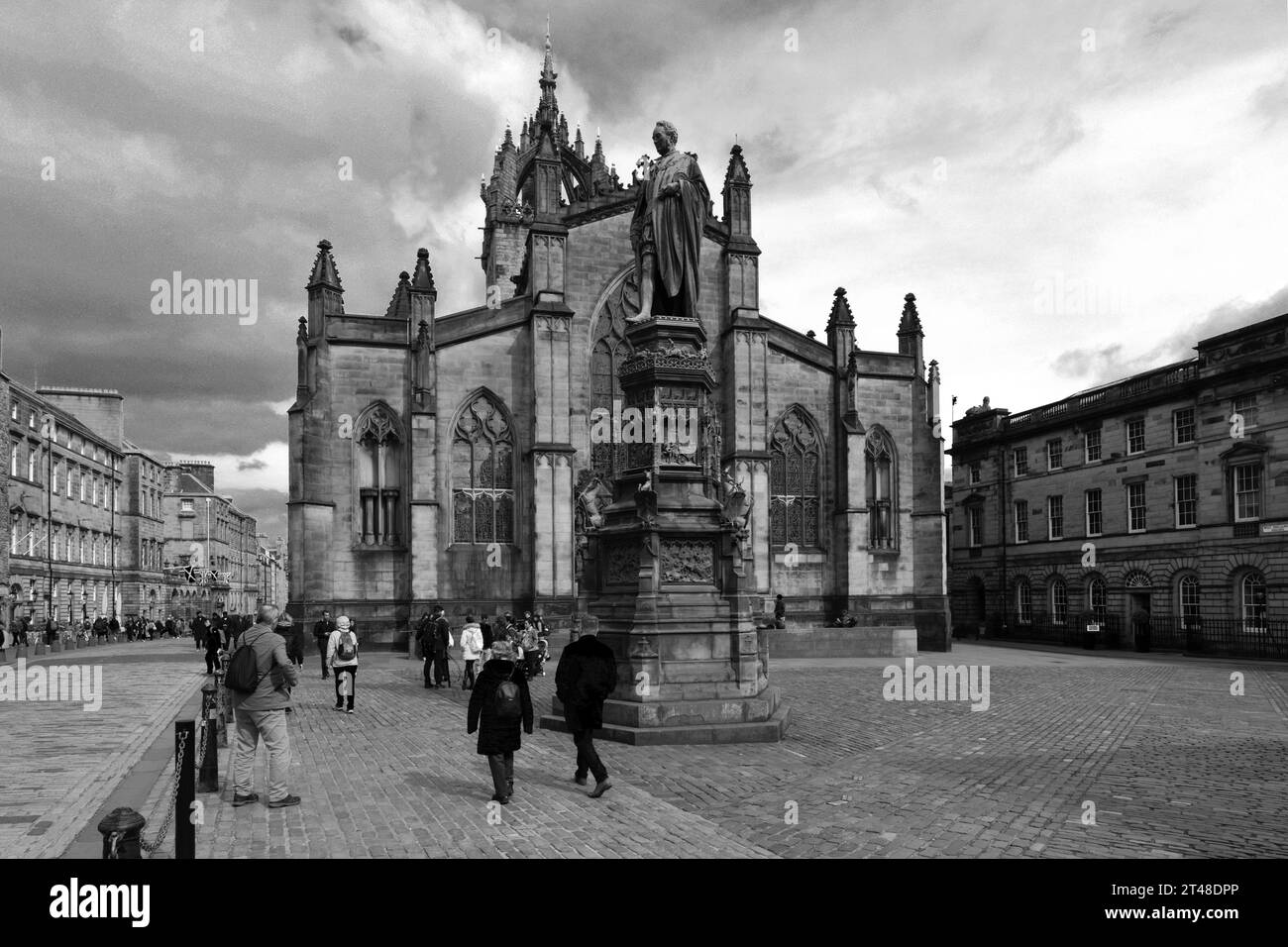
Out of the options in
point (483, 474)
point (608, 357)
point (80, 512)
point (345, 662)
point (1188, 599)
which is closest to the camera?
point (345, 662)

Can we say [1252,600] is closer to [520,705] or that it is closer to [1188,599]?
[1188,599]

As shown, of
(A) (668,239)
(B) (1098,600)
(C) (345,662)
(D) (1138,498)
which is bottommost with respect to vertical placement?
(B) (1098,600)

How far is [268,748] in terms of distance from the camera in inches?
351

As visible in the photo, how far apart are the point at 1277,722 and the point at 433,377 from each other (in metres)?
25.1

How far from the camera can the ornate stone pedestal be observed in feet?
40.2

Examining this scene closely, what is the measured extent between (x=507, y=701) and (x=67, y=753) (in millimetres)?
7028

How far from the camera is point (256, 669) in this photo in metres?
8.86

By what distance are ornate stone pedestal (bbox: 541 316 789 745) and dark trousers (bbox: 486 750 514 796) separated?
128 inches

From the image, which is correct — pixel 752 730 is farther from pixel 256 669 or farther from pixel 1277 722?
pixel 1277 722

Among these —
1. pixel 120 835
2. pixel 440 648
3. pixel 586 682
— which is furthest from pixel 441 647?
pixel 120 835

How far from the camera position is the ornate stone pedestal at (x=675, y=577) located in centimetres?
1227

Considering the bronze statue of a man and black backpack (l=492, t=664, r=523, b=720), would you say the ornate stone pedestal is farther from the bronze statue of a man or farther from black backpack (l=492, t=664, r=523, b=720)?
black backpack (l=492, t=664, r=523, b=720)

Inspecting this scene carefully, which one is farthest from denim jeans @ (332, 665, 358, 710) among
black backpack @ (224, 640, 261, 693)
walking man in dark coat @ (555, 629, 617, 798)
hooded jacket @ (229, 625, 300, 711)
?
walking man in dark coat @ (555, 629, 617, 798)
